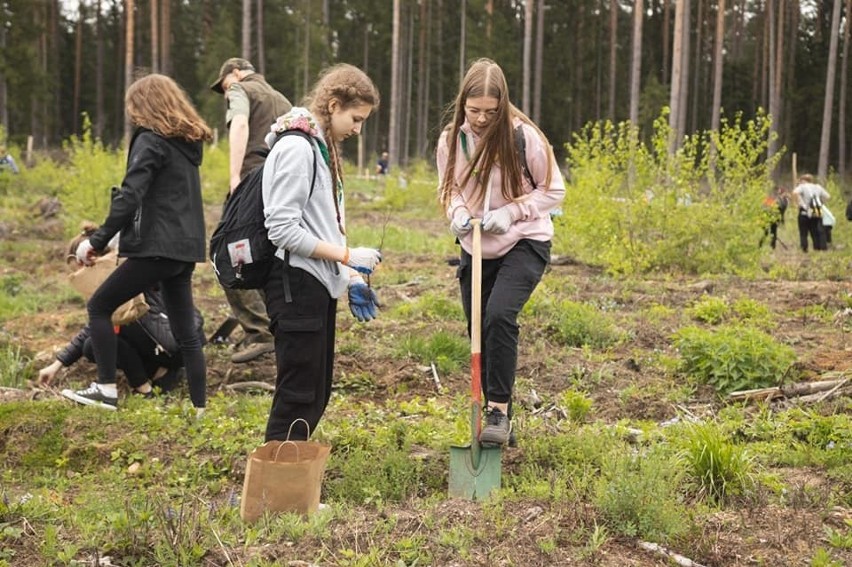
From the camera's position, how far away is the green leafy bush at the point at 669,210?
448 inches

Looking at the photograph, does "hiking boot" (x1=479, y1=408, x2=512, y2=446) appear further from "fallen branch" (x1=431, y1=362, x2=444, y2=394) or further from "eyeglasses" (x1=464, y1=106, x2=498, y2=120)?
"fallen branch" (x1=431, y1=362, x2=444, y2=394)

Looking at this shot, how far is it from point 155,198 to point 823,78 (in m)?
43.9

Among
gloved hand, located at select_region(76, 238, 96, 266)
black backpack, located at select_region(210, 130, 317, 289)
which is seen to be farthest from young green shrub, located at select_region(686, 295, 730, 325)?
black backpack, located at select_region(210, 130, 317, 289)

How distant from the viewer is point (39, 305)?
29.5 ft

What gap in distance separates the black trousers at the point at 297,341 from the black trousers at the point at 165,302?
5.16 feet

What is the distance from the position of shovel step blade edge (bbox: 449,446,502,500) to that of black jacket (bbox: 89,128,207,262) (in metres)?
2.10

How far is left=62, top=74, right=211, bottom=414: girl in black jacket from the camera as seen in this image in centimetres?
496

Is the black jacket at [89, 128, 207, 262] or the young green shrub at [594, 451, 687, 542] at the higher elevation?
the black jacket at [89, 128, 207, 262]

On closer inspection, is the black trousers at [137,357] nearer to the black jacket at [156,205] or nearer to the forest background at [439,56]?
the black jacket at [156,205]

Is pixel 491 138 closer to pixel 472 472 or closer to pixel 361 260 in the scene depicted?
pixel 361 260

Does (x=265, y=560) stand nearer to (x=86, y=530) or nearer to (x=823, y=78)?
(x=86, y=530)

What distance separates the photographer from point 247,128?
604 cm

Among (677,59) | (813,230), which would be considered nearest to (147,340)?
(813,230)

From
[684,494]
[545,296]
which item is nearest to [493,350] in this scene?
[684,494]
